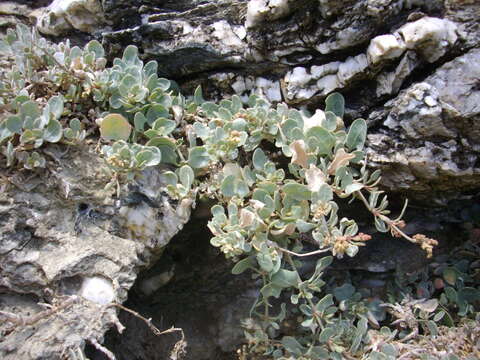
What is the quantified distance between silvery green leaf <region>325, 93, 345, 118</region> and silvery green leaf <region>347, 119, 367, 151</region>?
12 cm

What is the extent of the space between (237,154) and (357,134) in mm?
610

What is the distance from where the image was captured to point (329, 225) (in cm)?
214

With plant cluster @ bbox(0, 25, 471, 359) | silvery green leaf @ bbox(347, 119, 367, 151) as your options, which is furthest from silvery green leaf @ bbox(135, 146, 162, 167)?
silvery green leaf @ bbox(347, 119, 367, 151)

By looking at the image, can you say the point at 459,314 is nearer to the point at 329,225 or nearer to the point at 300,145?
the point at 329,225

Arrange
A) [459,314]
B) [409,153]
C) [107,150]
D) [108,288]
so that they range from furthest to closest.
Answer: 1. [459,314]
2. [409,153]
3. [107,150]
4. [108,288]

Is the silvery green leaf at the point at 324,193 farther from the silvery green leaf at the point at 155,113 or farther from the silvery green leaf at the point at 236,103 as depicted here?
the silvery green leaf at the point at 155,113

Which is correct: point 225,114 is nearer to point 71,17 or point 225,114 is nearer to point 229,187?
point 229,187

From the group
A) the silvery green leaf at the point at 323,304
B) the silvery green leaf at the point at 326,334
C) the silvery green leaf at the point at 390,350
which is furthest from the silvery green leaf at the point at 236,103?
the silvery green leaf at the point at 390,350

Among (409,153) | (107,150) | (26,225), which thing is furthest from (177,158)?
(409,153)

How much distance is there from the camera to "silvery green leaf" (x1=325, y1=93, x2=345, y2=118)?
2.37m

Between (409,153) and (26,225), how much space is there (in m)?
1.84

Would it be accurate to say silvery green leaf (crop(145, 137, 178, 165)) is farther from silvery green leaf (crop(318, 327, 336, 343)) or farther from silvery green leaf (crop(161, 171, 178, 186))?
silvery green leaf (crop(318, 327, 336, 343))

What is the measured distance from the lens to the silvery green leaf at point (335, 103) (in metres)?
2.37

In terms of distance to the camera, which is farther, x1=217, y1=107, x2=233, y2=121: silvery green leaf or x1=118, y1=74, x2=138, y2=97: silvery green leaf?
x1=217, y1=107, x2=233, y2=121: silvery green leaf
